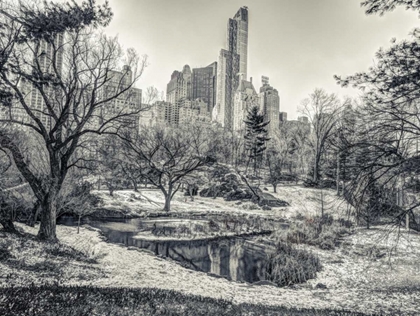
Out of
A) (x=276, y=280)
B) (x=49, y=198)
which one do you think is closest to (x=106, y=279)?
(x=49, y=198)

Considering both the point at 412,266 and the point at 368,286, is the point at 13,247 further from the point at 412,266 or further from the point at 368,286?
the point at 412,266

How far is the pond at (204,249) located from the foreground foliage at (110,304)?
5970 mm

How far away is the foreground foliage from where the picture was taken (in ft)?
14.1

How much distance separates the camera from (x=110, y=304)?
16.5ft

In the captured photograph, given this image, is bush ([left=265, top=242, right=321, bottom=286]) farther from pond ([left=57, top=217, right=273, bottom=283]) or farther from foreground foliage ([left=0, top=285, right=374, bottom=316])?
foreground foliage ([left=0, top=285, right=374, bottom=316])

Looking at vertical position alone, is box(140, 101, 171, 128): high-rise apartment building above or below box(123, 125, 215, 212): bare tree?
above

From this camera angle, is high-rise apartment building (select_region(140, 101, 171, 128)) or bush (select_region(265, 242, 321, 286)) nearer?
bush (select_region(265, 242, 321, 286))

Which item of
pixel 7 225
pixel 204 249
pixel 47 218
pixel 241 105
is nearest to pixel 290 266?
pixel 204 249

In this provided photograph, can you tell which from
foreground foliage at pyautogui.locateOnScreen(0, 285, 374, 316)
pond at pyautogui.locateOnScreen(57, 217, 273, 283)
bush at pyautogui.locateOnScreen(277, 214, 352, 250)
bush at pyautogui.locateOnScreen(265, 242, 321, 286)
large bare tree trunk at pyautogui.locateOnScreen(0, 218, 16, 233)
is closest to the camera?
foreground foliage at pyautogui.locateOnScreen(0, 285, 374, 316)

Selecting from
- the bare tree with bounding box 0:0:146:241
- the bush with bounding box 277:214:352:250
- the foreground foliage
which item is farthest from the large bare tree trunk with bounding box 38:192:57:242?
the bush with bounding box 277:214:352:250

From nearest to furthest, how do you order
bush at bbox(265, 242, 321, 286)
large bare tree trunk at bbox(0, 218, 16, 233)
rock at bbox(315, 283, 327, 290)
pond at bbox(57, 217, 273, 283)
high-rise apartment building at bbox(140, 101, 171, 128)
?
rock at bbox(315, 283, 327, 290), bush at bbox(265, 242, 321, 286), large bare tree trunk at bbox(0, 218, 16, 233), pond at bbox(57, 217, 273, 283), high-rise apartment building at bbox(140, 101, 171, 128)

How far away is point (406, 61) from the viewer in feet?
20.5

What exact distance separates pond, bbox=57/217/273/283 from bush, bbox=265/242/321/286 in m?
0.51

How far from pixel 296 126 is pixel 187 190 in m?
39.5
